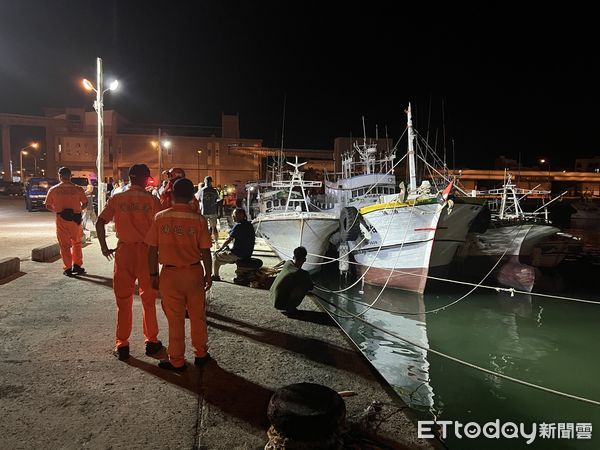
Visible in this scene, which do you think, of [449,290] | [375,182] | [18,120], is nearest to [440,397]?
[449,290]

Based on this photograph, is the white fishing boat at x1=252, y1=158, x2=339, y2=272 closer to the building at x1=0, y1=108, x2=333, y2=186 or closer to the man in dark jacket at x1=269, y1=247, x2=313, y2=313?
the man in dark jacket at x1=269, y1=247, x2=313, y2=313

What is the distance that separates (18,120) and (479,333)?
1787 inches

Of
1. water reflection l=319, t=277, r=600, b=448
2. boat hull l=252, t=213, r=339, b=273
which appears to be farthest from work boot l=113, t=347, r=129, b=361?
boat hull l=252, t=213, r=339, b=273

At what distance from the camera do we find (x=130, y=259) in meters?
4.02

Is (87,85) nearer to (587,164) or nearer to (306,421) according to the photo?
(306,421)

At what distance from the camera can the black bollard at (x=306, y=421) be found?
7.56ft

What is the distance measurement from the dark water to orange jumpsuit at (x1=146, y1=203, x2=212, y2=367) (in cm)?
228

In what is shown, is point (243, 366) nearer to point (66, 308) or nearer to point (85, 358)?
point (85, 358)

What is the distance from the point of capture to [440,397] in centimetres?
575

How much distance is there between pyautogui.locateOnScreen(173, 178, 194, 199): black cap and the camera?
3629 mm

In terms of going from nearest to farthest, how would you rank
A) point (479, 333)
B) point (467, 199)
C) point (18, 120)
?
point (479, 333), point (467, 199), point (18, 120)

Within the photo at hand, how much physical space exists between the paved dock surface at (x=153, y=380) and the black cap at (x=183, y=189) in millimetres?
1598

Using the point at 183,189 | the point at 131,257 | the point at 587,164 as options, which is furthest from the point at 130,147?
the point at 587,164

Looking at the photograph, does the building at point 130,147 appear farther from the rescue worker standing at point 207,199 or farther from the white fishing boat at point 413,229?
the white fishing boat at point 413,229
